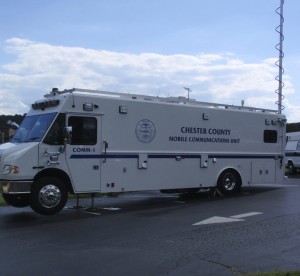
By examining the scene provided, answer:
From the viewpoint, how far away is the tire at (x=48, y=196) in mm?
11070

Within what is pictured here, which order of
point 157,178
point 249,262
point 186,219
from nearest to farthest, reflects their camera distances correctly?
point 249,262 < point 186,219 < point 157,178

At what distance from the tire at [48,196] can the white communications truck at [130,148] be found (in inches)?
1.0

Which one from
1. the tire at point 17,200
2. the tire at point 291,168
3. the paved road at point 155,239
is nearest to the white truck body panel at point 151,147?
the tire at point 17,200

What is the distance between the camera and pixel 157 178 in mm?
13625

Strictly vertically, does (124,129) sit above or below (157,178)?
above

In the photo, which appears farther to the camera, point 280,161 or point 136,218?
point 280,161

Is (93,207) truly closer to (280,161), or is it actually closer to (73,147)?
(73,147)

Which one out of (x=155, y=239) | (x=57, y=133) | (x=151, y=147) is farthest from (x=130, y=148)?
(x=155, y=239)

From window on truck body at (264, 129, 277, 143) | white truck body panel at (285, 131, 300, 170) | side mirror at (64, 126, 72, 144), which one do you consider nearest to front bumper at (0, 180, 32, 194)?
side mirror at (64, 126, 72, 144)

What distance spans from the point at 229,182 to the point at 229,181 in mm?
33

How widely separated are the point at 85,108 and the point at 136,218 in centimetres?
318

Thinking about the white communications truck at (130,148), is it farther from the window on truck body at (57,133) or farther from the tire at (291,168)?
the tire at (291,168)

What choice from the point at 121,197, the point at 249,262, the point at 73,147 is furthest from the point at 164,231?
the point at 121,197

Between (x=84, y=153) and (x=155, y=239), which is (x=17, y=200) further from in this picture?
(x=155, y=239)
